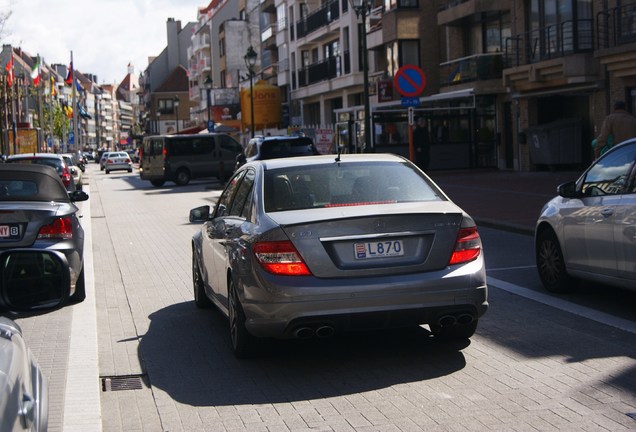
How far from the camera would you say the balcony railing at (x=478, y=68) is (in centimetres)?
3775

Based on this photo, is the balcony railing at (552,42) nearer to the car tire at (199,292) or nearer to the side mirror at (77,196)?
the side mirror at (77,196)

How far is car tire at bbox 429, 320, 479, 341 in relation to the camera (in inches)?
298

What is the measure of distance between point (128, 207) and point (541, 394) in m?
23.5

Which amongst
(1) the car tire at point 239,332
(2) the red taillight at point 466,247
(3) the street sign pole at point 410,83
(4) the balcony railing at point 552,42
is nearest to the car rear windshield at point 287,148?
(3) the street sign pole at point 410,83

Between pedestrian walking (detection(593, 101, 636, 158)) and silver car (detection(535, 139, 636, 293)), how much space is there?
769cm

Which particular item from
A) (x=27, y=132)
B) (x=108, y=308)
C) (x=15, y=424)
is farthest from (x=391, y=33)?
(x=15, y=424)

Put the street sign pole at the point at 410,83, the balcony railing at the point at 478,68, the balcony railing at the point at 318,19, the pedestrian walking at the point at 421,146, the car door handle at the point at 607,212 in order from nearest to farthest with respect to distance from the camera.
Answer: the car door handle at the point at 607,212, the street sign pole at the point at 410,83, the pedestrian walking at the point at 421,146, the balcony railing at the point at 478,68, the balcony railing at the point at 318,19

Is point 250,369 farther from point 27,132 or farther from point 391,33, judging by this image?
point 27,132

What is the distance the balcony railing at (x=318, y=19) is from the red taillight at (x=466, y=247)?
1874 inches

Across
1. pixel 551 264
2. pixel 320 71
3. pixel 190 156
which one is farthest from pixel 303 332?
pixel 320 71

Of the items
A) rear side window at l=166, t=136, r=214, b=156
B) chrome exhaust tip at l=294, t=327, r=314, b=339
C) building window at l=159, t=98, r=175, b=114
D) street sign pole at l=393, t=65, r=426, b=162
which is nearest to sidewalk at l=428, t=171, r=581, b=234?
street sign pole at l=393, t=65, r=426, b=162

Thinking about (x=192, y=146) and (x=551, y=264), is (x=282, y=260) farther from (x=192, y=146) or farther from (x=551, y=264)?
(x=192, y=146)

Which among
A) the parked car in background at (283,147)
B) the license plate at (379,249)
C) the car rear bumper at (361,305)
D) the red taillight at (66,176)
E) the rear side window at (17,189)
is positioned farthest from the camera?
the parked car in background at (283,147)

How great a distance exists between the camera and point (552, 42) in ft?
104
